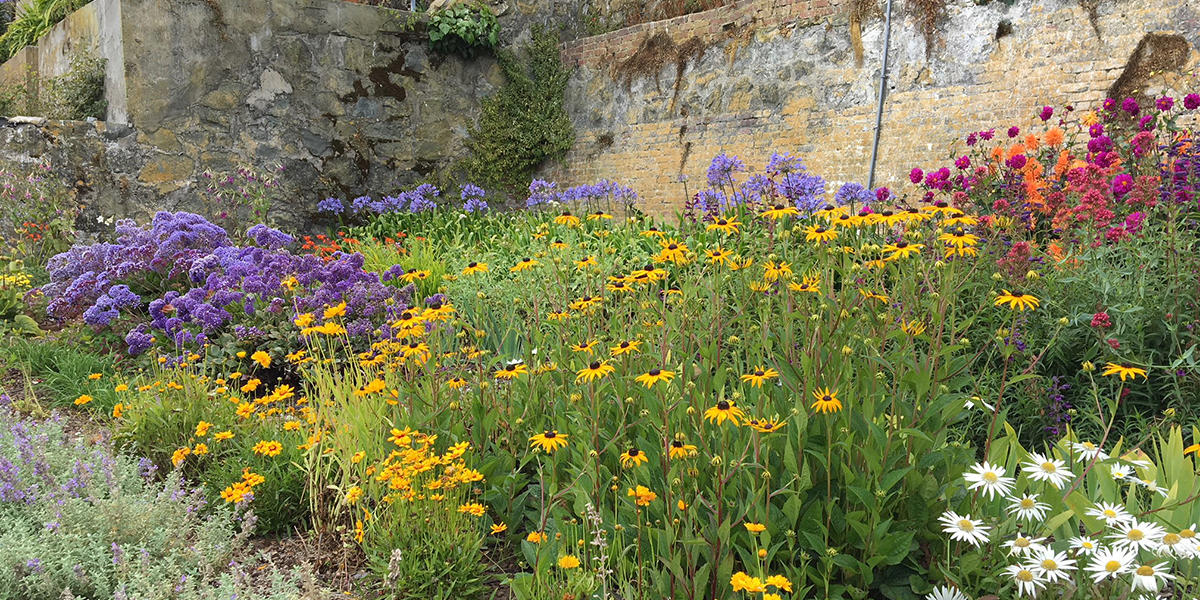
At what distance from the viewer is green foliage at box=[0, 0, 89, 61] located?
28.3 ft

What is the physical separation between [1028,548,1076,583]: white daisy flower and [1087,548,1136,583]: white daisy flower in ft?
0.15

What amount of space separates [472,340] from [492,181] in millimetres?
4775

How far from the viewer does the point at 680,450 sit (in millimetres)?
1818

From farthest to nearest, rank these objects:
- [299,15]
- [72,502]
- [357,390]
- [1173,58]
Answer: [299,15]
[1173,58]
[357,390]
[72,502]

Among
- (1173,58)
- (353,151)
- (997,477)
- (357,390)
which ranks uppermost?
(1173,58)

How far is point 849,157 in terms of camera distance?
22.5ft

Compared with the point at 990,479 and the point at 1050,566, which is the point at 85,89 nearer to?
the point at 990,479

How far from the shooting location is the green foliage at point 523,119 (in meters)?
8.77

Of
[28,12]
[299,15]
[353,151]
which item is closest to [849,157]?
[353,151]

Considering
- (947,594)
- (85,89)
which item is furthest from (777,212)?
(85,89)

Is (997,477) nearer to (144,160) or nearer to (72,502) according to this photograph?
(72,502)

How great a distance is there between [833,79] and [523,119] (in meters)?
3.49

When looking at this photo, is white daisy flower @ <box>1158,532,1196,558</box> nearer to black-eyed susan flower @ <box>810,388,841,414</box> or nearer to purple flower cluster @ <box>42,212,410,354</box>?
black-eyed susan flower @ <box>810,388,841,414</box>

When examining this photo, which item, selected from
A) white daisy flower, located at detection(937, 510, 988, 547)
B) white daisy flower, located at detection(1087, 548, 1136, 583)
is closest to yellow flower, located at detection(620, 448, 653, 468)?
white daisy flower, located at detection(937, 510, 988, 547)
